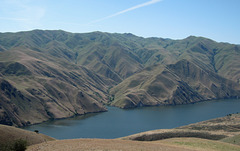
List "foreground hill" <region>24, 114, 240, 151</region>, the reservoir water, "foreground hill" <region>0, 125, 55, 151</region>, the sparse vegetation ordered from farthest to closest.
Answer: the reservoir water, "foreground hill" <region>0, 125, 55, 151</region>, "foreground hill" <region>24, 114, 240, 151</region>, the sparse vegetation

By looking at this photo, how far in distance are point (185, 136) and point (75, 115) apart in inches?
5019

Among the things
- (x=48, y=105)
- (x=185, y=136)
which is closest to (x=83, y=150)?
(x=185, y=136)

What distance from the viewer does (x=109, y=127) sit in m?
155

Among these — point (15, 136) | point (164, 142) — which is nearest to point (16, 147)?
point (15, 136)

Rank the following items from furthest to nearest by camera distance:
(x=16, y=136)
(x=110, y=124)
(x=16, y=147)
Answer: (x=110, y=124), (x=16, y=136), (x=16, y=147)

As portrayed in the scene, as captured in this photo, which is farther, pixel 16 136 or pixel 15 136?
pixel 16 136

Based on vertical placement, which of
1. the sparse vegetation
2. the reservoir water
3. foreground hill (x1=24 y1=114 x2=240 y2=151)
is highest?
the sparse vegetation

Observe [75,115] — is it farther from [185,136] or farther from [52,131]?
[185,136]

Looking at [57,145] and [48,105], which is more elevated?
[57,145]

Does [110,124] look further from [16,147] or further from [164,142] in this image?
[16,147]

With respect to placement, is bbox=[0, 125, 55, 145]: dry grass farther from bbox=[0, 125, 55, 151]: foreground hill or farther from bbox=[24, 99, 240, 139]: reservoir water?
bbox=[24, 99, 240, 139]: reservoir water

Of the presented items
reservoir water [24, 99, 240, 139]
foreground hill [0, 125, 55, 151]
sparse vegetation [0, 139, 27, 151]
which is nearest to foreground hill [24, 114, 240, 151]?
sparse vegetation [0, 139, 27, 151]

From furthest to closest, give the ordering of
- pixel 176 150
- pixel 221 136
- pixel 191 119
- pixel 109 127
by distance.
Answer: pixel 191 119 → pixel 109 127 → pixel 221 136 → pixel 176 150

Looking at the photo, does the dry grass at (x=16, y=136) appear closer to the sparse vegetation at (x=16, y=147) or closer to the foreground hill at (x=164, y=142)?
the foreground hill at (x=164, y=142)
